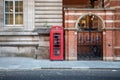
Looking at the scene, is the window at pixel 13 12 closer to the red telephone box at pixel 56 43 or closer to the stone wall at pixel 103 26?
the red telephone box at pixel 56 43

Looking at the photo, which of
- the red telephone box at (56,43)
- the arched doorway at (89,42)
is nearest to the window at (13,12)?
the red telephone box at (56,43)

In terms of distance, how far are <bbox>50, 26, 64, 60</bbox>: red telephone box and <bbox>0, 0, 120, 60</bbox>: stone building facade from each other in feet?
1.07

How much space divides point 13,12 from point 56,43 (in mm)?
4041

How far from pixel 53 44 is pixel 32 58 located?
204 cm

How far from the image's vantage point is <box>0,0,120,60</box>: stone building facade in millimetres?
18625

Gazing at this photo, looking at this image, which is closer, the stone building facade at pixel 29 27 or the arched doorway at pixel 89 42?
the arched doorway at pixel 89 42

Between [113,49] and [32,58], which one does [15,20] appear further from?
[113,49]

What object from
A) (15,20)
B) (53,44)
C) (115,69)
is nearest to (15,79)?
(115,69)

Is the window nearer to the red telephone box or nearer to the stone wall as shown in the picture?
the red telephone box

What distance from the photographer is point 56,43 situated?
18.7 m

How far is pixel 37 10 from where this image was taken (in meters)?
20.2

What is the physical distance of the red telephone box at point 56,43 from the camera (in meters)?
18.5

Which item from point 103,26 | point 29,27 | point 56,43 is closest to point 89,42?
point 103,26

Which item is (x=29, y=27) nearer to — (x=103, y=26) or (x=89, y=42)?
(x=89, y=42)
